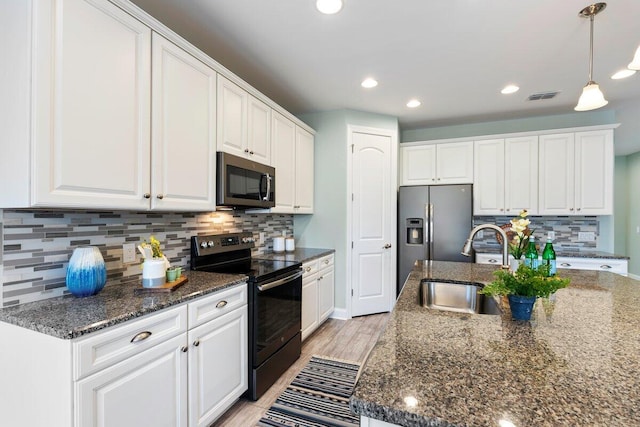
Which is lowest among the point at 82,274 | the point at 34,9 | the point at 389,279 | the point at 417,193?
the point at 389,279

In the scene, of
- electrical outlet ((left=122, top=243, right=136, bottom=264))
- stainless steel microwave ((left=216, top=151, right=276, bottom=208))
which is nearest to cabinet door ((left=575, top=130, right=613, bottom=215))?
stainless steel microwave ((left=216, top=151, right=276, bottom=208))

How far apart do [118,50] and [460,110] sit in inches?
143

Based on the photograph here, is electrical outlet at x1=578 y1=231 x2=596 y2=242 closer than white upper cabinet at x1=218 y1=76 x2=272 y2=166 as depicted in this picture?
No

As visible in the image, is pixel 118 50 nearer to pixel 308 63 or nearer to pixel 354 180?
pixel 308 63

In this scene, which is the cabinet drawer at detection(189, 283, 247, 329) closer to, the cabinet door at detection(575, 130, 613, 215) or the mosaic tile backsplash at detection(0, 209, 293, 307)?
the mosaic tile backsplash at detection(0, 209, 293, 307)

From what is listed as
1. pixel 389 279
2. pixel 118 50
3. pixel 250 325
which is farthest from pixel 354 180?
pixel 118 50

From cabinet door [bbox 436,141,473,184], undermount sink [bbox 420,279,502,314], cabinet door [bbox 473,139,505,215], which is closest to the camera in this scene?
undermount sink [bbox 420,279,502,314]

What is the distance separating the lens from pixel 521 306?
3.79 ft

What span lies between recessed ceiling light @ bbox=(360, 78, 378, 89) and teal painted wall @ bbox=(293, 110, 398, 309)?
2.26ft

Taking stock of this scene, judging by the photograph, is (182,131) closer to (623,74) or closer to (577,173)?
(623,74)

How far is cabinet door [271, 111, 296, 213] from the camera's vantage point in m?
2.97

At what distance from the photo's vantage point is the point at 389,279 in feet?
12.8

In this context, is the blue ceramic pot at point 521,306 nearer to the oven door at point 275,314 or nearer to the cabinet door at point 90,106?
the oven door at point 275,314

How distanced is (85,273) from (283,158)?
2046 mm
